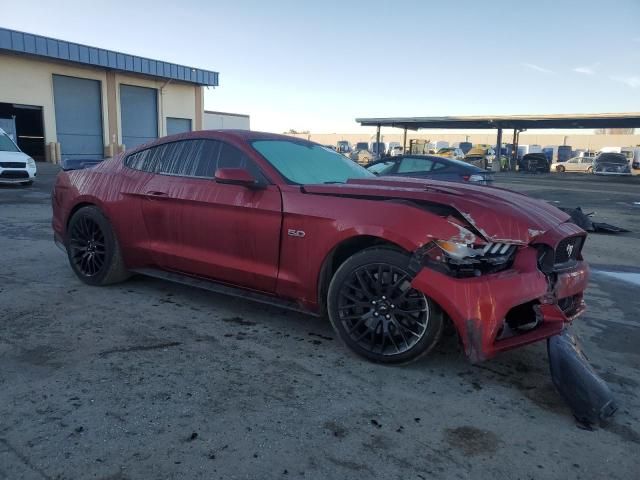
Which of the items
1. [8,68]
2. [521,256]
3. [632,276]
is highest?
[8,68]

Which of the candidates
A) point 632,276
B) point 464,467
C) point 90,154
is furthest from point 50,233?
point 90,154

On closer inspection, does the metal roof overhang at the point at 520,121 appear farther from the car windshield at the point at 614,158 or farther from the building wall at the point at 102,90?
the building wall at the point at 102,90

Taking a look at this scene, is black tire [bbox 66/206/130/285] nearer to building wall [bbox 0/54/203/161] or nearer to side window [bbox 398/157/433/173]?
side window [bbox 398/157/433/173]

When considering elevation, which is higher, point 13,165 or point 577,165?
point 13,165

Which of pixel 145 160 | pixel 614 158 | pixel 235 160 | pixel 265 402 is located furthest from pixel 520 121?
pixel 265 402

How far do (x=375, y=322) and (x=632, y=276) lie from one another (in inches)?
172

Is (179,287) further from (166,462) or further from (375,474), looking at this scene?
(375,474)

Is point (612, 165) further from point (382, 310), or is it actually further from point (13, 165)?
point (382, 310)

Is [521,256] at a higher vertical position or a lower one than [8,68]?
lower

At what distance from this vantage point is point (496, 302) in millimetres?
2832

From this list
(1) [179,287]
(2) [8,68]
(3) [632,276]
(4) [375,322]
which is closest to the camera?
(4) [375,322]

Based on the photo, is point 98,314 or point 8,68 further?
point 8,68

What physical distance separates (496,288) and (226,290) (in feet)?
6.76

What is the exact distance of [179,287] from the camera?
4.93 metres
